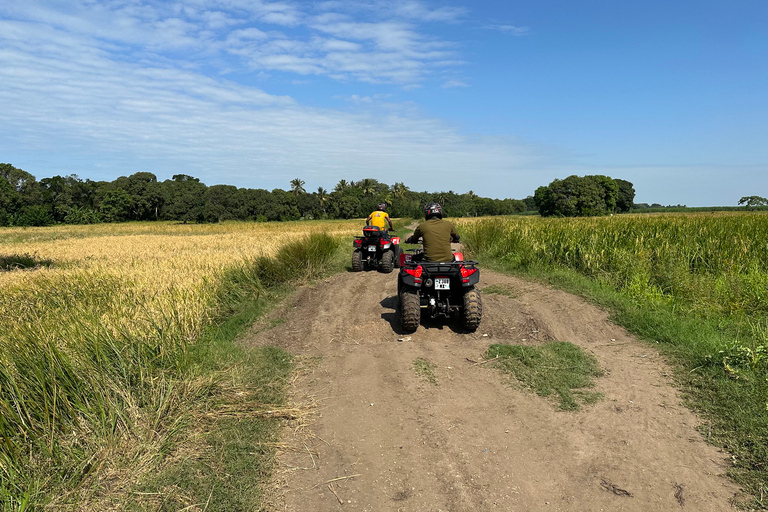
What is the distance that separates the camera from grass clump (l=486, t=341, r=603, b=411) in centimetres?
479

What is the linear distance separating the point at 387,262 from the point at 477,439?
8664 mm

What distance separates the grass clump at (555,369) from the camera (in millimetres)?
4793

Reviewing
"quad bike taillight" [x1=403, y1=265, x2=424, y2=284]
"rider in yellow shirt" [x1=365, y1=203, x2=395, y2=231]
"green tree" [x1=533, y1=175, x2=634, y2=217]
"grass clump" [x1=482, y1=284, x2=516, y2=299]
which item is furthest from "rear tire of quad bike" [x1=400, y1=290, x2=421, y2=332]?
"green tree" [x1=533, y1=175, x2=634, y2=217]

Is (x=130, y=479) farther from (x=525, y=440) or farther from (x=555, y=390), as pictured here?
(x=555, y=390)

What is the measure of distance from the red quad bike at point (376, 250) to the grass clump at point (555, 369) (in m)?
6.48

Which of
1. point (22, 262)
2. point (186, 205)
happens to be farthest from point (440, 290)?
point (186, 205)

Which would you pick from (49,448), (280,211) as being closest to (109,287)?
(49,448)

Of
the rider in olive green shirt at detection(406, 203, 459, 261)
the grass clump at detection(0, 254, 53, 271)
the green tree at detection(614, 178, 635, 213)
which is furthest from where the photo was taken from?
the green tree at detection(614, 178, 635, 213)

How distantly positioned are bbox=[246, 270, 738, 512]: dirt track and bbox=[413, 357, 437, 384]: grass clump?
0.10 meters

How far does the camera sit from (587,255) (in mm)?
11281

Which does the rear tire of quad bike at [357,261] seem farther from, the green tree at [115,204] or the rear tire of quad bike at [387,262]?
the green tree at [115,204]

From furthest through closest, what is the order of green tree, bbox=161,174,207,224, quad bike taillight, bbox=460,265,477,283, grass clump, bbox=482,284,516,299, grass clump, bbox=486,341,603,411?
green tree, bbox=161,174,207,224, grass clump, bbox=482,284,516,299, quad bike taillight, bbox=460,265,477,283, grass clump, bbox=486,341,603,411

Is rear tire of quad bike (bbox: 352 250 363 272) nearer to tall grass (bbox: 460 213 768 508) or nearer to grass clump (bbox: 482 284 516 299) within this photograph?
grass clump (bbox: 482 284 516 299)

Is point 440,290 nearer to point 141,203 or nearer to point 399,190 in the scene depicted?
point 141,203
